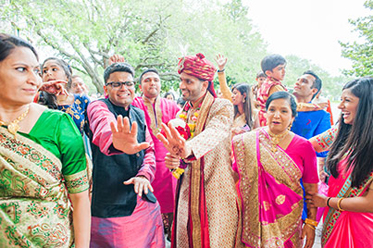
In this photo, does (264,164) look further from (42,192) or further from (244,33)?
(244,33)

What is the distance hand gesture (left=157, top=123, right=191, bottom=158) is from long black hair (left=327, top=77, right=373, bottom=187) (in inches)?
51.8

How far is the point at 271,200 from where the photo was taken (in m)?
2.24

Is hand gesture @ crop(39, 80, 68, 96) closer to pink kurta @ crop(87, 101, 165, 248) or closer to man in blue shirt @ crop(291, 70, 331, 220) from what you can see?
pink kurta @ crop(87, 101, 165, 248)

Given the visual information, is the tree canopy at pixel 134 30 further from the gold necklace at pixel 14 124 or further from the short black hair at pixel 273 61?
the gold necklace at pixel 14 124

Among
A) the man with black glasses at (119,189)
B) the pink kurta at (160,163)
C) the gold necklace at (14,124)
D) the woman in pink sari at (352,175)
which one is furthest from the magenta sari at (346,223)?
the gold necklace at (14,124)

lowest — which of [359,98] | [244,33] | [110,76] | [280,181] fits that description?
[280,181]

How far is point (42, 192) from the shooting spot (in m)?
1.30

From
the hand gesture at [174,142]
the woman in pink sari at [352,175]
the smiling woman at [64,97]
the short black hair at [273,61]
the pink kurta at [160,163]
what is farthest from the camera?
the short black hair at [273,61]

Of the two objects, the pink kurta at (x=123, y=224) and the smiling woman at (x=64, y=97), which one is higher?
the smiling woman at (x=64, y=97)

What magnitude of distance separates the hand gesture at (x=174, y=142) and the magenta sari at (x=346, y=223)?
4.42 feet

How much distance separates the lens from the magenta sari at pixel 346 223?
1.81 m

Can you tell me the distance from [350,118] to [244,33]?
14.8m

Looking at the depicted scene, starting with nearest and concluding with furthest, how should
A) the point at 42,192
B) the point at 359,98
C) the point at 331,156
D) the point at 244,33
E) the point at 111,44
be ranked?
1. the point at 42,192
2. the point at 359,98
3. the point at 331,156
4. the point at 111,44
5. the point at 244,33

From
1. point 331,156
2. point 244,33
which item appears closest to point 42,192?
point 331,156
